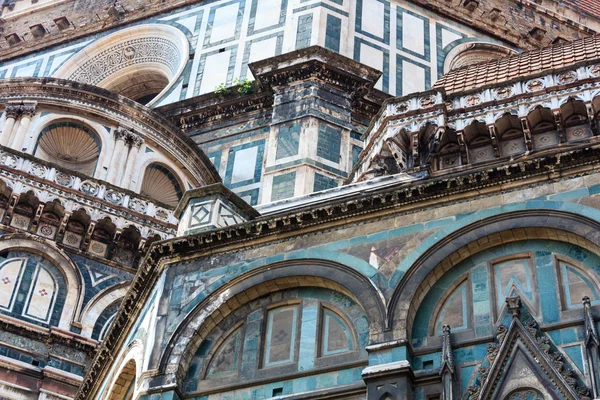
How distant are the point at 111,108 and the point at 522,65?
8.62 meters

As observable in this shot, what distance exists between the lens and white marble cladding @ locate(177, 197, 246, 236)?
49.8 feet

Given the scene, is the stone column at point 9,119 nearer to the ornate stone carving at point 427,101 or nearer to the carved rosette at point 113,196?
the carved rosette at point 113,196

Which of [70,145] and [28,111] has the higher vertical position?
[28,111]

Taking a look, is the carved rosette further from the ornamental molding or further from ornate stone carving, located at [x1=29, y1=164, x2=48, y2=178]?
the ornamental molding

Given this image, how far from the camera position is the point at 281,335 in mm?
13516

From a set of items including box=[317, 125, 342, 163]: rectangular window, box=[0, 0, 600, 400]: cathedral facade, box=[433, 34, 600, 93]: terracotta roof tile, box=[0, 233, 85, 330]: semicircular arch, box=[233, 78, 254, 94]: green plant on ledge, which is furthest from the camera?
box=[233, 78, 254, 94]: green plant on ledge

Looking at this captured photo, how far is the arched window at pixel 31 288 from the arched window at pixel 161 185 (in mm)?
3762

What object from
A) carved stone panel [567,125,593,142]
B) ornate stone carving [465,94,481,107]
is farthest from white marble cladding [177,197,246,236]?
carved stone panel [567,125,593,142]

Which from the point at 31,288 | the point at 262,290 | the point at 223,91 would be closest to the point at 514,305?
the point at 262,290

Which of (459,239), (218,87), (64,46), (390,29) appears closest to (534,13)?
(390,29)

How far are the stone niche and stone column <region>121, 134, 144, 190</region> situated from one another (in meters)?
7.88

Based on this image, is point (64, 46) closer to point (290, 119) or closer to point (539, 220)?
point (290, 119)

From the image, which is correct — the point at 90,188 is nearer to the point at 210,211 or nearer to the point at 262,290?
the point at 210,211

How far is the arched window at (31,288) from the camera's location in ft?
66.7
